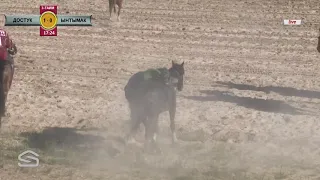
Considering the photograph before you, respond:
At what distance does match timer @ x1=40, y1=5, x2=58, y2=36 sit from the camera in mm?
21098

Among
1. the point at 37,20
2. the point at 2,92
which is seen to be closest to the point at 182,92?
the point at 2,92

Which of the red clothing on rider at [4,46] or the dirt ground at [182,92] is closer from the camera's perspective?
the dirt ground at [182,92]

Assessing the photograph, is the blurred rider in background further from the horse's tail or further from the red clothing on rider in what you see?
the horse's tail

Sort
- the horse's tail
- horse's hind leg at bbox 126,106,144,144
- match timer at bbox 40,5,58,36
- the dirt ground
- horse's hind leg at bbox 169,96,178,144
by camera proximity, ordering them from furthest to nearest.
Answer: match timer at bbox 40,5,58,36 < the horse's tail < horse's hind leg at bbox 169,96,178,144 < horse's hind leg at bbox 126,106,144,144 < the dirt ground

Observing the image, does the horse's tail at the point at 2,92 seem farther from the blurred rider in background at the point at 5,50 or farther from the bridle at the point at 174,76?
the bridle at the point at 174,76

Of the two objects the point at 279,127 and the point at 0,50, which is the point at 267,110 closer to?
the point at 279,127

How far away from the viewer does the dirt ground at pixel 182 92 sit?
34.5 feet

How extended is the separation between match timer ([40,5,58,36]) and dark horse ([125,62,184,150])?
34.4ft

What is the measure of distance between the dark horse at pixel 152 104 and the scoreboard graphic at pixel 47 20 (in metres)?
11.1

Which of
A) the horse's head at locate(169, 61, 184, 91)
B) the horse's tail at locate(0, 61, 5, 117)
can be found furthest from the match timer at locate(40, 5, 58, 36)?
the horse's head at locate(169, 61, 184, 91)

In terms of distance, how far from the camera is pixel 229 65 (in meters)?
17.7

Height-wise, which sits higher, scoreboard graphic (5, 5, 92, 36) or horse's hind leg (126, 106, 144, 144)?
scoreboard graphic (5, 5, 92, 36)

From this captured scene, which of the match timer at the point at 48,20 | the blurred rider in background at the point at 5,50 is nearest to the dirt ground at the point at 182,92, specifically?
the match timer at the point at 48,20

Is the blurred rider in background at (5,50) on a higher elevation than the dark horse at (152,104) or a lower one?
higher
